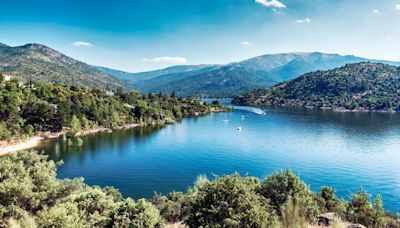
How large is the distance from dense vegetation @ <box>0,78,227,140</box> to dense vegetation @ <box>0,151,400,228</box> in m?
52.0

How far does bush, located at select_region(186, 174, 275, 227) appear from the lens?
1417 centimetres

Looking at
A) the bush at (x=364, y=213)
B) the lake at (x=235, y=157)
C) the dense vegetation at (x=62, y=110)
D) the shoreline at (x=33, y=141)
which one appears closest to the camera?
the bush at (x=364, y=213)

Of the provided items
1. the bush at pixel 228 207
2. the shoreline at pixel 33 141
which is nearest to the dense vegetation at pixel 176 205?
the bush at pixel 228 207

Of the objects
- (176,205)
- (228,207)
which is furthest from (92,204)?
(176,205)

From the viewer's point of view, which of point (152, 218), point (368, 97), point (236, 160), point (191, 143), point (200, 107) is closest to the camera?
point (152, 218)

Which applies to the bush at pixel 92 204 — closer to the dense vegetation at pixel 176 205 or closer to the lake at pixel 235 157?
the dense vegetation at pixel 176 205

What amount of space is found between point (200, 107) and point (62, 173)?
109 meters

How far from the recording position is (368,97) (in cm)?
18725

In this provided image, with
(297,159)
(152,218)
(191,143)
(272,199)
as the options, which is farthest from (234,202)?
(191,143)

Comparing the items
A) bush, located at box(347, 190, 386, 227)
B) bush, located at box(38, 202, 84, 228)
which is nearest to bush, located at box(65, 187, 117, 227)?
bush, located at box(38, 202, 84, 228)

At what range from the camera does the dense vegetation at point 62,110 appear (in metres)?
74.6

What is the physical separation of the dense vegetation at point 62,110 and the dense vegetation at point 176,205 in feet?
171

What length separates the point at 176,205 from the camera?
2928 centimetres

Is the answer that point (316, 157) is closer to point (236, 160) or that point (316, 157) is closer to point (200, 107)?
point (236, 160)
